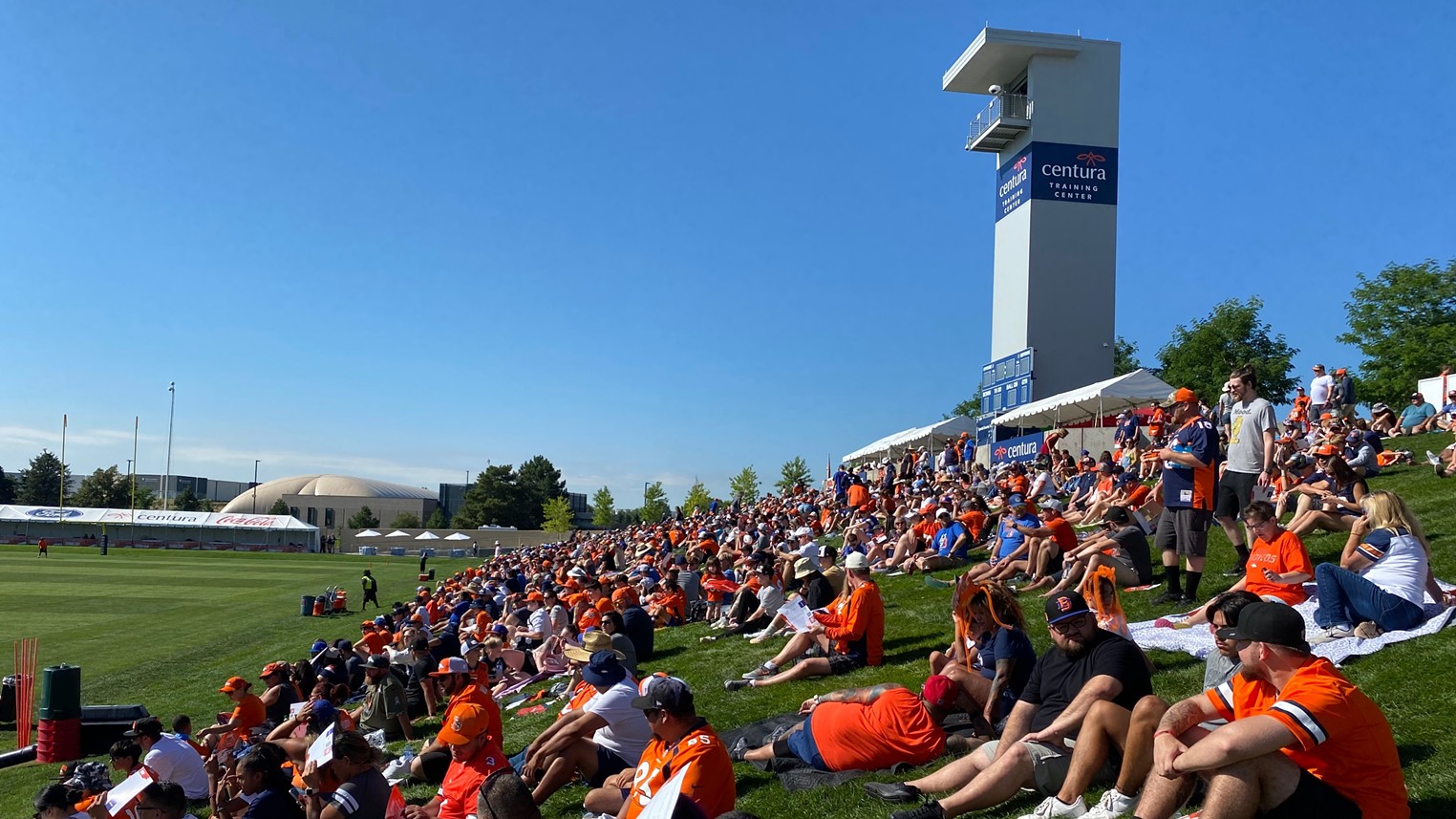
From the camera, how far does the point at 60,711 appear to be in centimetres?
1341

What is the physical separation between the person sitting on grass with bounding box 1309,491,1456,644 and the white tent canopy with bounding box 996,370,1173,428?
60.3ft

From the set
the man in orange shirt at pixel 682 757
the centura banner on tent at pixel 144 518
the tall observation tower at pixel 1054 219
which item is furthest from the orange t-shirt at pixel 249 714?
the centura banner on tent at pixel 144 518

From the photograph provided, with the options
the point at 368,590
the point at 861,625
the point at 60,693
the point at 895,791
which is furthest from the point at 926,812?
the point at 368,590

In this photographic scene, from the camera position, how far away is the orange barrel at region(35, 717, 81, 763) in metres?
13.4

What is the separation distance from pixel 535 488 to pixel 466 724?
116200 millimetres

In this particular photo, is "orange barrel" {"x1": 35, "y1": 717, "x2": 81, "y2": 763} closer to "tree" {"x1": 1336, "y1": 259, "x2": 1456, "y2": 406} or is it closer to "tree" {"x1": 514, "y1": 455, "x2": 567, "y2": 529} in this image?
"tree" {"x1": 1336, "y1": 259, "x2": 1456, "y2": 406}

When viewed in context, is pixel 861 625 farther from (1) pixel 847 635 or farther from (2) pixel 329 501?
(2) pixel 329 501

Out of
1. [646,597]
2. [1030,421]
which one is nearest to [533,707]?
[646,597]

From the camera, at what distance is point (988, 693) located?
7348 millimetres

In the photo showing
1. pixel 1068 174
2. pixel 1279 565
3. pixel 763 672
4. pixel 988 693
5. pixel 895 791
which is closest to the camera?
pixel 895 791

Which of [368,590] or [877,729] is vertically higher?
[877,729]

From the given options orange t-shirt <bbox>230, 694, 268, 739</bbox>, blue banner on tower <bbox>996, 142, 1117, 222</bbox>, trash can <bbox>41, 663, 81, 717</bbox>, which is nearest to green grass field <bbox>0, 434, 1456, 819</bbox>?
trash can <bbox>41, 663, 81, 717</bbox>

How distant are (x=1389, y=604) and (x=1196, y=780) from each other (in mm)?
4090

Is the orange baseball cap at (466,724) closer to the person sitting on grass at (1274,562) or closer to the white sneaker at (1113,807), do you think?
the white sneaker at (1113,807)
